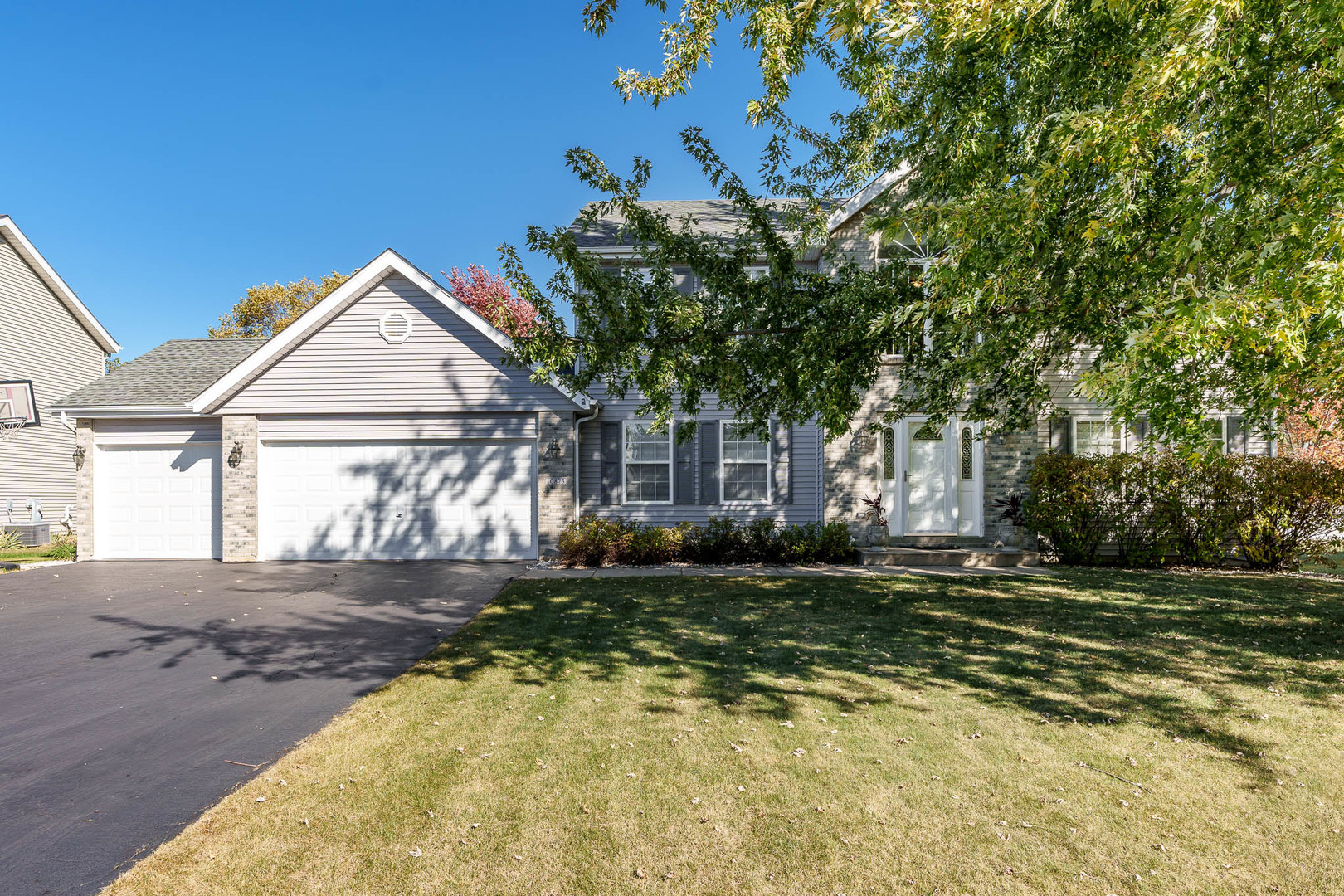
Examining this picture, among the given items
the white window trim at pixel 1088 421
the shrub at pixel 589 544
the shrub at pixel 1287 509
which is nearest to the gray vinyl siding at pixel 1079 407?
the white window trim at pixel 1088 421

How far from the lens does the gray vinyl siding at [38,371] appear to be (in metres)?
16.8

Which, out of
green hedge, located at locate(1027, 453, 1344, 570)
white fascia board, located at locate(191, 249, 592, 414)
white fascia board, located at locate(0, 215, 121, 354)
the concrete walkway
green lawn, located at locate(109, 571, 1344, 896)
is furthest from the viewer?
white fascia board, located at locate(0, 215, 121, 354)

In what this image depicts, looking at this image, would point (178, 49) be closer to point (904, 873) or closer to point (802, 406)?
point (802, 406)

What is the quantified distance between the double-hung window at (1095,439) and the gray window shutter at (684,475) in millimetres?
7571

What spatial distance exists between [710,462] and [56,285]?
20.7 meters

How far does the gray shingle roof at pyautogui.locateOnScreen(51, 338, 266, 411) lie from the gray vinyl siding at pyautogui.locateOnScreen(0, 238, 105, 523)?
4725mm

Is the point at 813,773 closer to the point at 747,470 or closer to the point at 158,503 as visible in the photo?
the point at 747,470

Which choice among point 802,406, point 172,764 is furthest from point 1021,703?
point 172,764

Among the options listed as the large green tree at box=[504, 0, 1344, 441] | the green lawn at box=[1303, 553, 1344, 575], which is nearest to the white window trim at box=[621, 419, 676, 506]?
the large green tree at box=[504, 0, 1344, 441]

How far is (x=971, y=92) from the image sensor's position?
20.2 feet

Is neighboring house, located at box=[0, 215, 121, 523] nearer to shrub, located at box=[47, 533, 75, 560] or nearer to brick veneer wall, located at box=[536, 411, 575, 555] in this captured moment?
shrub, located at box=[47, 533, 75, 560]

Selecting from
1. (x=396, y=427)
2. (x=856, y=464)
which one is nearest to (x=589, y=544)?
(x=396, y=427)

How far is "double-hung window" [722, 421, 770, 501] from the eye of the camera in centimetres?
1259

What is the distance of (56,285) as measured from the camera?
18641 millimetres
